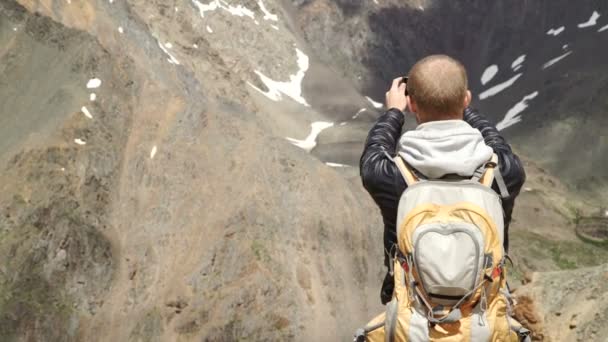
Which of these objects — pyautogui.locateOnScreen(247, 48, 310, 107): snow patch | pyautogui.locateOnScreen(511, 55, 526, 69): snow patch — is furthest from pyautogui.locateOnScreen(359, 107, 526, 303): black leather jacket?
pyautogui.locateOnScreen(511, 55, 526, 69): snow patch

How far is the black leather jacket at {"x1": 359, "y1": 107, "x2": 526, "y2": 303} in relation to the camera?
444 centimetres

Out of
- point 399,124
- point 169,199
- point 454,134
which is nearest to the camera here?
point 454,134

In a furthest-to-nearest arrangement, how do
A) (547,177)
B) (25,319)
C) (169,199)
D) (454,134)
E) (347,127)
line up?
(347,127), (547,177), (169,199), (25,319), (454,134)

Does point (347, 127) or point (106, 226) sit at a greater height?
point (106, 226)

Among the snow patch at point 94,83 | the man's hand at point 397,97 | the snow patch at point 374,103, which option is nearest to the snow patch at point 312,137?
the snow patch at point 374,103

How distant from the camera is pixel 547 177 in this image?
74.3 metres

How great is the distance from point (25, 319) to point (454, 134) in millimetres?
29535

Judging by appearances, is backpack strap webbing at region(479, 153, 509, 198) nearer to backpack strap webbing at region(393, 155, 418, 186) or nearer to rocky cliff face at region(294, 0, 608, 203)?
backpack strap webbing at region(393, 155, 418, 186)

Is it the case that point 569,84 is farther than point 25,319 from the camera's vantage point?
Yes

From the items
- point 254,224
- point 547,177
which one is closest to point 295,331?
point 254,224

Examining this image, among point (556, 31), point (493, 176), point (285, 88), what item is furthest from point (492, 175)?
point (556, 31)

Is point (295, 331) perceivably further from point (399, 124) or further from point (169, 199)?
point (399, 124)

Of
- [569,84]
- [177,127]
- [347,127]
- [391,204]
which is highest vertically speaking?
[391,204]

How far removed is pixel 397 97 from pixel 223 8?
10857 centimetres
